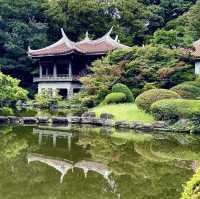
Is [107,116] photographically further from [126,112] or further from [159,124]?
[159,124]

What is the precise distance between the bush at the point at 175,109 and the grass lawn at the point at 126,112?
0.76 meters

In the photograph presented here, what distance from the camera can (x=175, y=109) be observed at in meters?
22.5

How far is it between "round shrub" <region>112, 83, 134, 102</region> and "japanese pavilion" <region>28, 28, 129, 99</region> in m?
10.2

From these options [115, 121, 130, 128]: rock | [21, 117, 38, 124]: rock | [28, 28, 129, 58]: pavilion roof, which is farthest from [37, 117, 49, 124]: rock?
[28, 28, 129, 58]: pavilion roof

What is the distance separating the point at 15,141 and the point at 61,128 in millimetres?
5664

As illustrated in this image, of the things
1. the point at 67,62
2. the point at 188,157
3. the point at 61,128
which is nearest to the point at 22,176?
the point at 188,157

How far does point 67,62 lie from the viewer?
4134 centimetres

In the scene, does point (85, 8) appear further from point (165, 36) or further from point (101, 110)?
point (101, 110)

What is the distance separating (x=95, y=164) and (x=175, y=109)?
33.8 ft

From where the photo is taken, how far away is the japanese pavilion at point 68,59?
131 feet

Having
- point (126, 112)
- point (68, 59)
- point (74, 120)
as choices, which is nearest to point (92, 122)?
point (74, 120)

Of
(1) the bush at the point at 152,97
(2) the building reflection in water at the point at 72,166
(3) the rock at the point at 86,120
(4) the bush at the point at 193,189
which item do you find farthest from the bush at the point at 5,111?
(4) the bush at the point at 193,189

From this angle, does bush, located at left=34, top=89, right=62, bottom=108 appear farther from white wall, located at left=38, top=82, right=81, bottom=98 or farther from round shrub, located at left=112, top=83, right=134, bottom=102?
round shrub, located at left=112, top=83, right=134, bottom=102

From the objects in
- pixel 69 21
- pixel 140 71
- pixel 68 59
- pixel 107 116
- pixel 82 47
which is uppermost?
pixel 69 21
